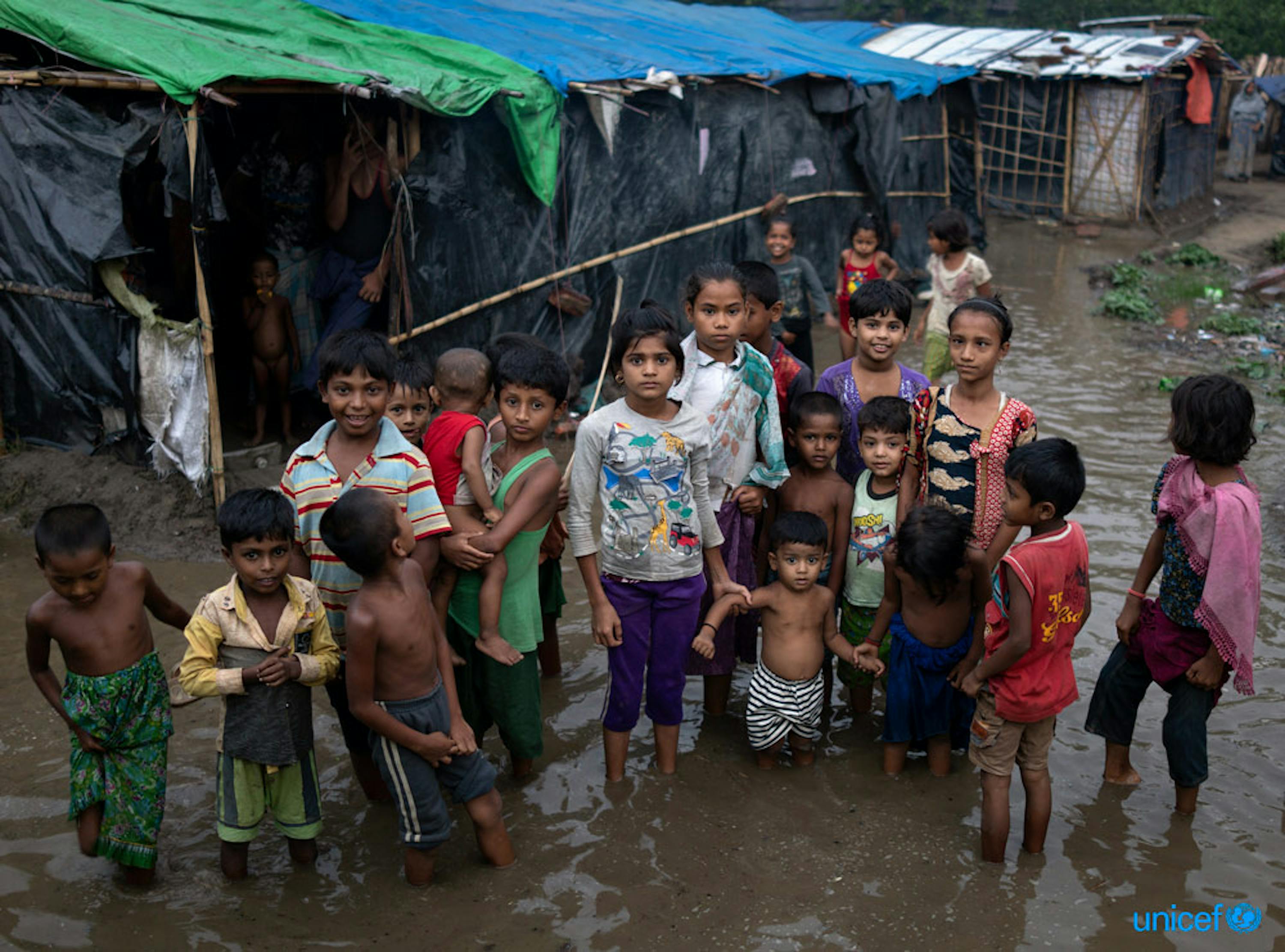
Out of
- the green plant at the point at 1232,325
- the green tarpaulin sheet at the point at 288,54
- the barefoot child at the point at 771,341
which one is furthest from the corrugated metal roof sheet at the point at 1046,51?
the barefoot child at the point at 771,341

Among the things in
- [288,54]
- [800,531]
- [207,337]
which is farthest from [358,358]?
[288,54]

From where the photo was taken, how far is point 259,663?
9.55ft

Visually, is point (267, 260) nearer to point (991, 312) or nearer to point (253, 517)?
point (253, 517)

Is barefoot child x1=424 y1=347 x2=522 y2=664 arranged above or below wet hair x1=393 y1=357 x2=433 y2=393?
below

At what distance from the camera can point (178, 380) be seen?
5520mm

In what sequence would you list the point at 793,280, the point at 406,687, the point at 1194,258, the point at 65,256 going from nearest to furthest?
the point at 406,687
the point at 65,256
the point at 793,280
the point at 1194,258

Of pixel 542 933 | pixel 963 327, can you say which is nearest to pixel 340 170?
pixel 963 327

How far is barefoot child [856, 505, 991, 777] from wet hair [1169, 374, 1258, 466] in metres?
0.68

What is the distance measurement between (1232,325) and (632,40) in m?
6.23

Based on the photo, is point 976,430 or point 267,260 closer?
point 976,430

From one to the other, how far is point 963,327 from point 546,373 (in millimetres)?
1322

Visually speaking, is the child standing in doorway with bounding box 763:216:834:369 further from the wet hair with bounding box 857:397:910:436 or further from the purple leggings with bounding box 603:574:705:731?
the purple leggings with bounding box 603:574:705:731

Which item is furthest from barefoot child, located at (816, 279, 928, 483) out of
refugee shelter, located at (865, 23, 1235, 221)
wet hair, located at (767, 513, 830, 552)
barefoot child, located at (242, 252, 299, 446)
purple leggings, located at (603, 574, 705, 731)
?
refugee shelter, located at (865, 23, 1235, 221)

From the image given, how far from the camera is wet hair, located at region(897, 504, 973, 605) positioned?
3.28m
